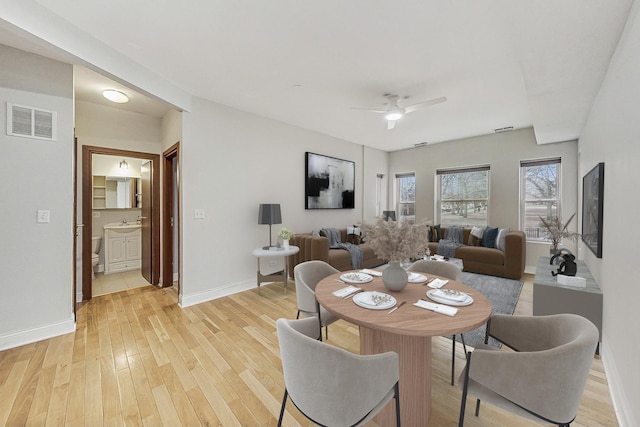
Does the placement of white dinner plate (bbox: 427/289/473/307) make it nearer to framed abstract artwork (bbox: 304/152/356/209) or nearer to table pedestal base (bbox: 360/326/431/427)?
table pedestal base (bbox: 360/326/431/427)

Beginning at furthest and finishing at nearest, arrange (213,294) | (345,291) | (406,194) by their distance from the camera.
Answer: (406,194) < (213,294) < (345,291)

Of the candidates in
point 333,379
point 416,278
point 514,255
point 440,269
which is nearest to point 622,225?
point 440,269

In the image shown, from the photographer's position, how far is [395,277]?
1.66 m

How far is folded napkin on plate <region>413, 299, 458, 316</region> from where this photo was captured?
4.34 ft

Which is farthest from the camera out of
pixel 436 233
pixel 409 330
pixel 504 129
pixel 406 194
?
pixel 406 194

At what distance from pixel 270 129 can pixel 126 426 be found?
3727 millimetres

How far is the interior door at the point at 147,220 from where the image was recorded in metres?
4.00

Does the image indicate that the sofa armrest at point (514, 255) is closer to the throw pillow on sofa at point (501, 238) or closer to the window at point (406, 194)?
the throw pillow on sofa at point (501, 238)

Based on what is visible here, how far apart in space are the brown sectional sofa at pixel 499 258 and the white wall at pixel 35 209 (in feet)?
18.6

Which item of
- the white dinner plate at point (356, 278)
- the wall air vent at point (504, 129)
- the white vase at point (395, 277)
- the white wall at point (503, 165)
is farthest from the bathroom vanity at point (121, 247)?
the wall air vent at point (504, 129)

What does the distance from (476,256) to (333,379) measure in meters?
4.52

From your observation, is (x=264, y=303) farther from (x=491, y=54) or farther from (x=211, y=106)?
(x=491, y=54)

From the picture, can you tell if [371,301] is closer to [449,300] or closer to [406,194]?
[449,300]

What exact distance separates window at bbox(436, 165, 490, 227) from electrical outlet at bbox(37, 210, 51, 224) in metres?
6.51
